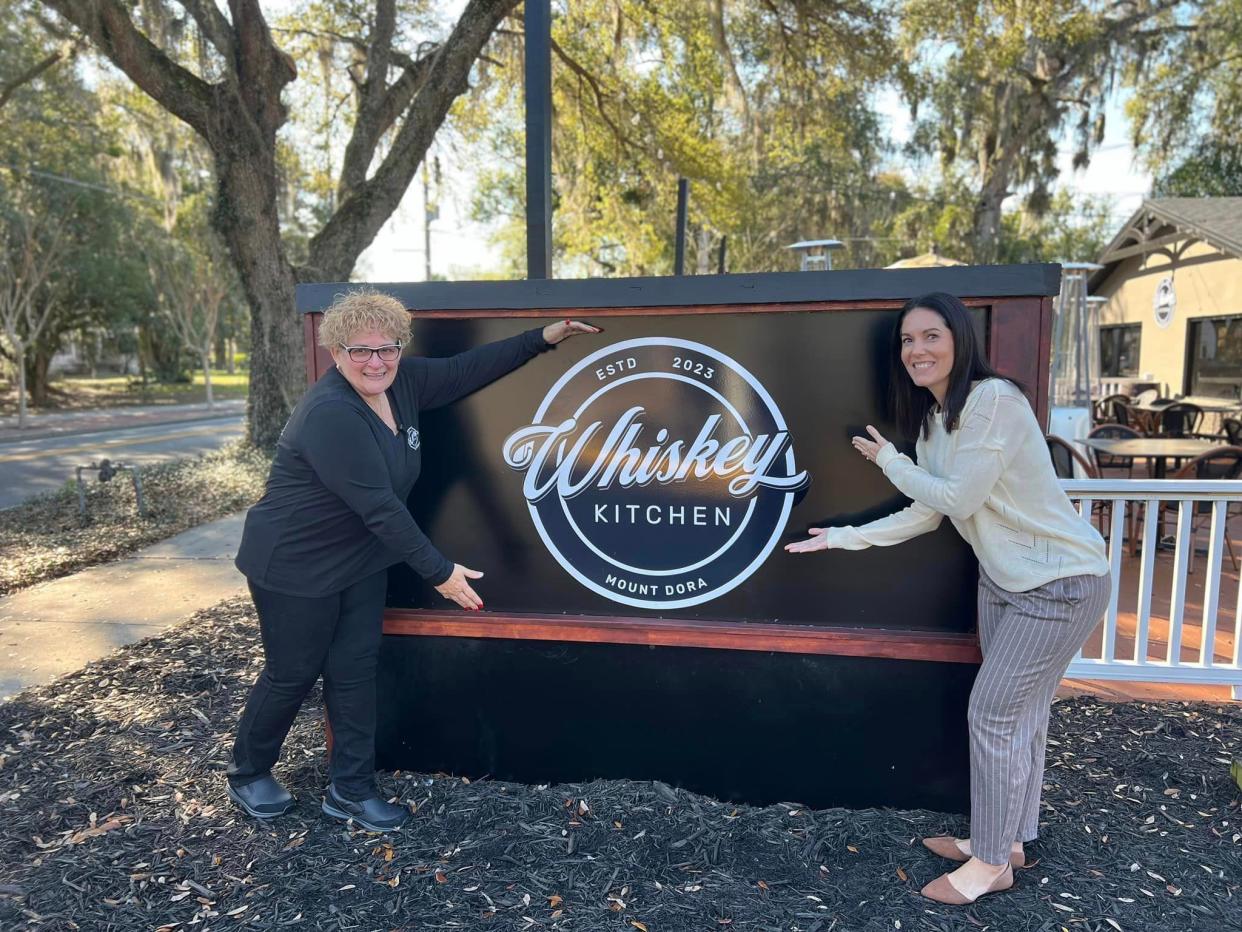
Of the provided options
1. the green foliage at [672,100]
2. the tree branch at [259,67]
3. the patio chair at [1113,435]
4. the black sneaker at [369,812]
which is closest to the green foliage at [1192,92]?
the green foliage at [672,100]

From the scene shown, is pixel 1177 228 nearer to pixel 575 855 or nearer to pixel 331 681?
pixel 575 855

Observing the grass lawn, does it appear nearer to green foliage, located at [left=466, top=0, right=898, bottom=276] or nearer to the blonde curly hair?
green foliage, located at [left=466, top=0, right=898, bottom=276]

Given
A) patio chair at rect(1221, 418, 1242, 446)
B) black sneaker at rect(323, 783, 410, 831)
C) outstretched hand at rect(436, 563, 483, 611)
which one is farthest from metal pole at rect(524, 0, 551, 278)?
patio chair at rect(1221, 418, 1242, 446)

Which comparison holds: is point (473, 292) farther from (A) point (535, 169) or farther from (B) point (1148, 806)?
(B) point (1148, 806)

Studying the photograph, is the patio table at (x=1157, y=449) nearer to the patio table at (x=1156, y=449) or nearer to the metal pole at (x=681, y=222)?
the patio table at (x=1156, y=449)

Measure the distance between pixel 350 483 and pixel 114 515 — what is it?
7.06 metres

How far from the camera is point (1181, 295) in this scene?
1359cm

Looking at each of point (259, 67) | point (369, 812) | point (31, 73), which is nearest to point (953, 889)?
point (369, 812)

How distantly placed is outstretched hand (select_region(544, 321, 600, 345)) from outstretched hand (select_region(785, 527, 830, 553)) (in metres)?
0.91

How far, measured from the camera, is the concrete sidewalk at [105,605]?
428cm

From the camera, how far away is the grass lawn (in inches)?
997

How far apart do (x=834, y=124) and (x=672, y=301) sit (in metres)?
9.23

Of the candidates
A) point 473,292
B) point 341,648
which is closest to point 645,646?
point 341,648

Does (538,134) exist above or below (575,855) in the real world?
above
